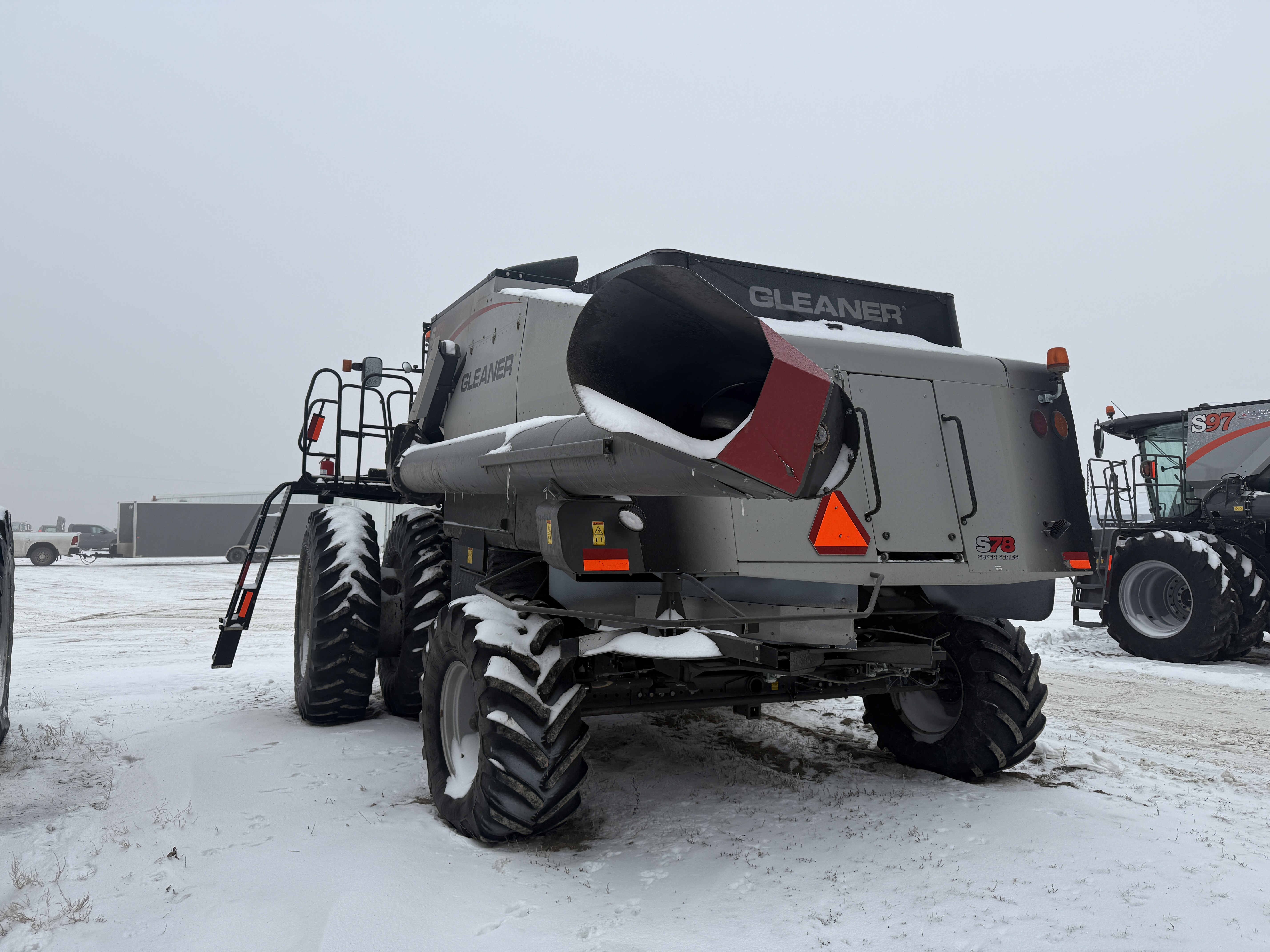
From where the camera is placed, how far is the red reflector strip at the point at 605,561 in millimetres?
3324

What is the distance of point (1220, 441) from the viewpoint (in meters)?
10.7

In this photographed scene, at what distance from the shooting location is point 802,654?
3750 mm

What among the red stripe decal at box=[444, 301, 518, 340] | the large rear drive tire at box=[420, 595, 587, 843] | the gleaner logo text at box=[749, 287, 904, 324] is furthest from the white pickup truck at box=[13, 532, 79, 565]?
the gleaner logo text at box=[749, 287, 904, 324]

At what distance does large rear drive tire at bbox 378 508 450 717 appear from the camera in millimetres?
5719

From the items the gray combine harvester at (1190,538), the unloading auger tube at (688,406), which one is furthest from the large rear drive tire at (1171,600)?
the unloading auger tube at (688,406)

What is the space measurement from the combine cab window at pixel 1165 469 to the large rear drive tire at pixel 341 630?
9.81m

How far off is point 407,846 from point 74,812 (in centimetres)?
179

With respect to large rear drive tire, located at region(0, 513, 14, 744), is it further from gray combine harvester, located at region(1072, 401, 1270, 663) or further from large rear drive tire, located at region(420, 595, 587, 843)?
gray combine harvester, located at region(1072, 401, 1270, 663)

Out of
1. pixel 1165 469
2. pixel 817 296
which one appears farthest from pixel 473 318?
pixel 1165 469

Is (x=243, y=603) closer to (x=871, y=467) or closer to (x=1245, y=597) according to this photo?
(x=871, y=467)

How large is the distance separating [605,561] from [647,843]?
1389 millimetres

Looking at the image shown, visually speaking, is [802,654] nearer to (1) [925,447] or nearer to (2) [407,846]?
(1) [925,447]

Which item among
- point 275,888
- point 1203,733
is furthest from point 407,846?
point 1203,733

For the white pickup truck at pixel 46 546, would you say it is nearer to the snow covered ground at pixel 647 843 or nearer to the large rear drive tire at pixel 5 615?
the snow covered ground at pixel 647 843
